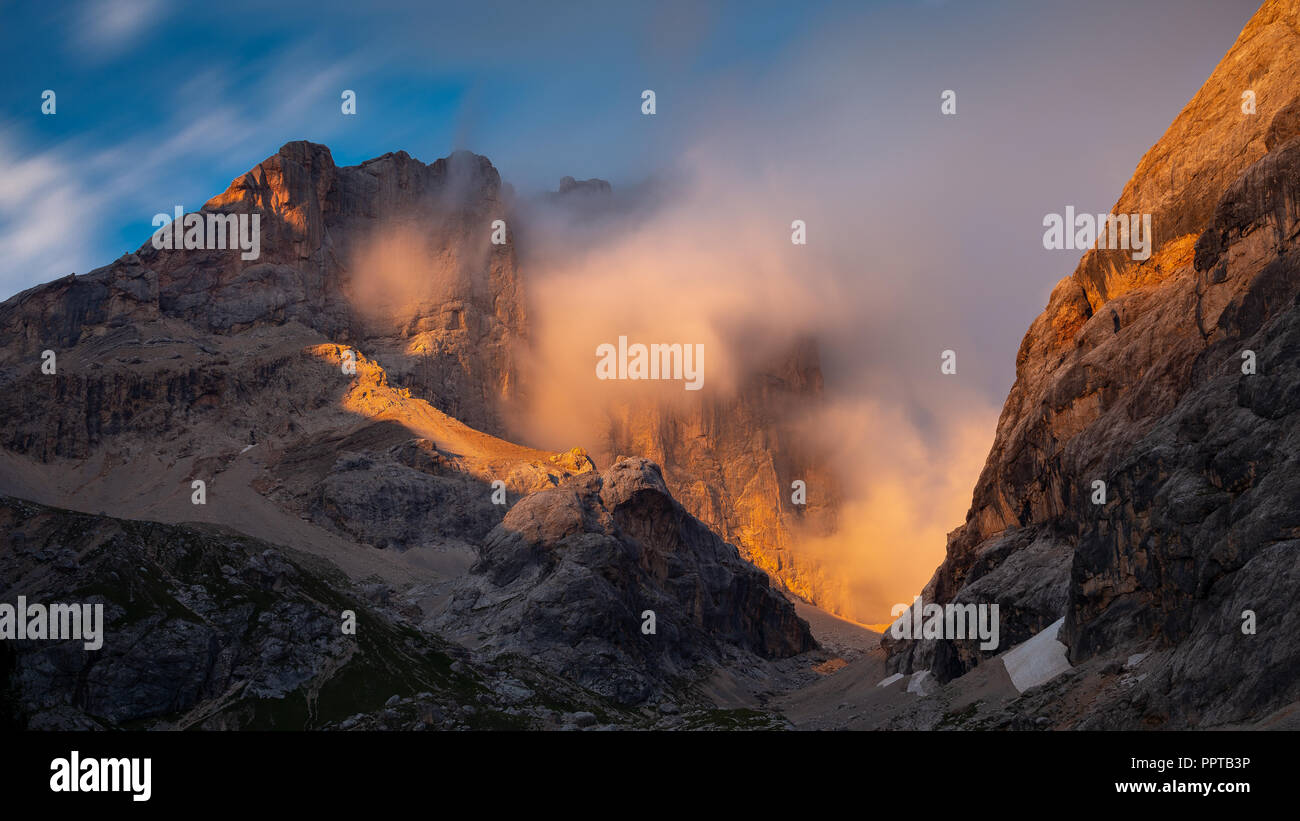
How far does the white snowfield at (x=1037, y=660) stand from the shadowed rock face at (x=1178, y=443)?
2315 mm

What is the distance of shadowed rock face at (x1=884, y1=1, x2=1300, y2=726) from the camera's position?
68.6m

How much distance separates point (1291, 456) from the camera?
7075 cm

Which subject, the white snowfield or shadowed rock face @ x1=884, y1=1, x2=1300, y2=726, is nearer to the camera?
shadowed rock face @ x1=884, y1=1, x2=1300, y2=726

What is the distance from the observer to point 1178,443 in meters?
88.0

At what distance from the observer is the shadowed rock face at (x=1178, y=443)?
68562mm

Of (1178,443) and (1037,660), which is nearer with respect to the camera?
(1178,443)

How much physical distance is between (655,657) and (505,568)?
98.0ft

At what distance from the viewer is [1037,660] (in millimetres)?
102875

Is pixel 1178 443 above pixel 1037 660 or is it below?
above

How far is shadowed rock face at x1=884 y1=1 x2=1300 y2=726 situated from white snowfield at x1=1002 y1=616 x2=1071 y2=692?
2.32 meters

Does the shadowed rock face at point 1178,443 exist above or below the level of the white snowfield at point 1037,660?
above

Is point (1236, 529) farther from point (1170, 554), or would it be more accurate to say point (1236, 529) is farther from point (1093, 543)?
point (1093, 543)

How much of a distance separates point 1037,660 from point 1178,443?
25.7 meters

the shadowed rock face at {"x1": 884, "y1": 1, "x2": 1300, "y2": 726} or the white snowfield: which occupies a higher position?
the shadowed rock face at {"x1": 884, "y1": 1, "x2": 1300, "y2": 726}
